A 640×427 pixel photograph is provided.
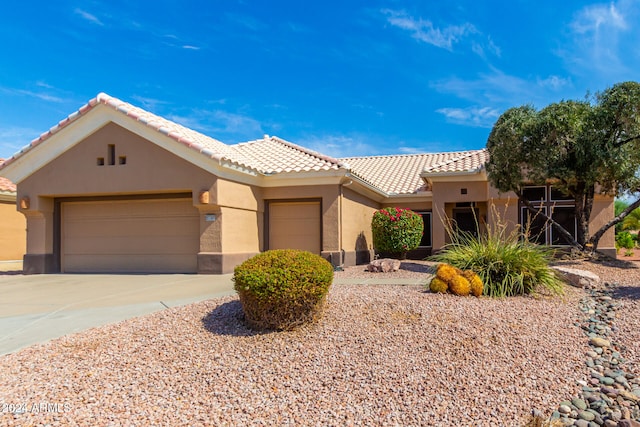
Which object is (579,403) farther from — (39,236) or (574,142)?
(39,236)

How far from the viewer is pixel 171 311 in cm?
701

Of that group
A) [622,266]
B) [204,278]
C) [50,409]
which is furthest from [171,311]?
[622,266]

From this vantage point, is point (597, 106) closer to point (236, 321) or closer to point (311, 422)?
point (236, 321)

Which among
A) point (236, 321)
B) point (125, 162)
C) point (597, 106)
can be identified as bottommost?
point (236, 321)

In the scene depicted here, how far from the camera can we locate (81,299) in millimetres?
9070

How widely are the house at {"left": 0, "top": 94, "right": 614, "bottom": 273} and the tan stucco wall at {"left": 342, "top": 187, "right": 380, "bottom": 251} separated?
7 centimetres

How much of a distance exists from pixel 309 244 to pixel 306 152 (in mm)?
3662

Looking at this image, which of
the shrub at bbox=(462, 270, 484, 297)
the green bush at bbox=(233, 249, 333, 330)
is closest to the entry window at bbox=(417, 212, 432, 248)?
the shrub at bbox=(462, 270, 484, 297)

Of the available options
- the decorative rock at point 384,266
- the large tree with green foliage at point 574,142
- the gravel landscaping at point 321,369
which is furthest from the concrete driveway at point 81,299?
the large tree with green foliage at point 574,142

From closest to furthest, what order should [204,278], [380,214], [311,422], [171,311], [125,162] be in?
[311,422]
[171,311]
[204,278]
[125,162]
[380,214]

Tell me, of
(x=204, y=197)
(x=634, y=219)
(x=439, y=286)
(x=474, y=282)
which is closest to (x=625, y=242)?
(x=634, y=219)

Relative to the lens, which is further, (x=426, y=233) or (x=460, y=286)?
(x=426, y=233)

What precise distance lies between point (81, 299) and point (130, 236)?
569 cm

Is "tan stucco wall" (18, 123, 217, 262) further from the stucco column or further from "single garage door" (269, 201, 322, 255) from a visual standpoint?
"single garage door" (269, 201, 322, 255)
